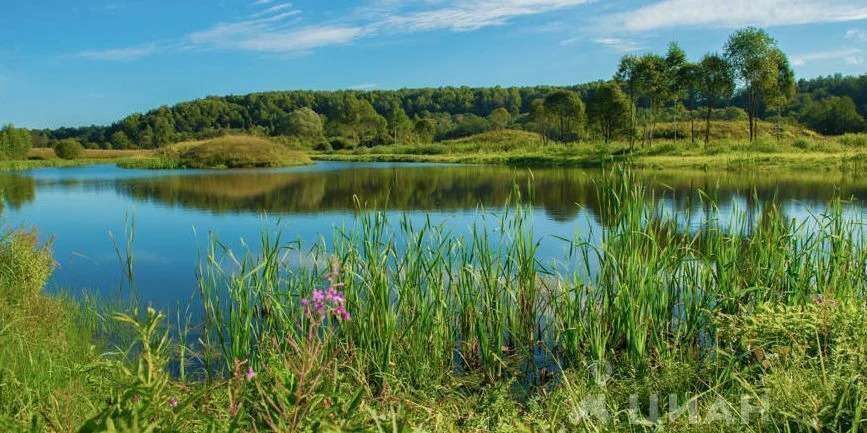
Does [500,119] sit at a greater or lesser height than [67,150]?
greater

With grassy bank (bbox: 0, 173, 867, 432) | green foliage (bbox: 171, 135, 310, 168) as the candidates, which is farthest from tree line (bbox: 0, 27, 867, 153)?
grassy bank (bbox: 0, 173, 867, 432)

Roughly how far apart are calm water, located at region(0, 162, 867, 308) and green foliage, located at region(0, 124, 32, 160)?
93.4 ft

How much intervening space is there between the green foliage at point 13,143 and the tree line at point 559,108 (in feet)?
1.08

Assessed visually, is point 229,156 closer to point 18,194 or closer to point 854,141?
point 18,194

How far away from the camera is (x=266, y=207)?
14.9 m

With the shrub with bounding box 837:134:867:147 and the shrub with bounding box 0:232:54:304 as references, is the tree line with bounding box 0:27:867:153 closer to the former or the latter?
the shrub with bounding box 837:134:867:147

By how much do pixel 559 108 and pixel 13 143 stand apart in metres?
41.7

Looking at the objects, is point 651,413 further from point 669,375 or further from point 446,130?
point 446,130

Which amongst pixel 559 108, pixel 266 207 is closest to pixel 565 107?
pixel 559 108

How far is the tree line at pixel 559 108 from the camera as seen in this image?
33.5 m

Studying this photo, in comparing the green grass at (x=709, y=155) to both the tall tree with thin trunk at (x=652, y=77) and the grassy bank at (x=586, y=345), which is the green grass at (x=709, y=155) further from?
the grassy bank at (x=586, y=345)

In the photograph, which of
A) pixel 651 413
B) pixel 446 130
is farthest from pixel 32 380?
pixel 446 130

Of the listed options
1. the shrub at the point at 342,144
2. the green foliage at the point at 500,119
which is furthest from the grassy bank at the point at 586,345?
the green foliage at the point at 500,119

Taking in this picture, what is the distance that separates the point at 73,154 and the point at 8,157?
4565 millimetres
